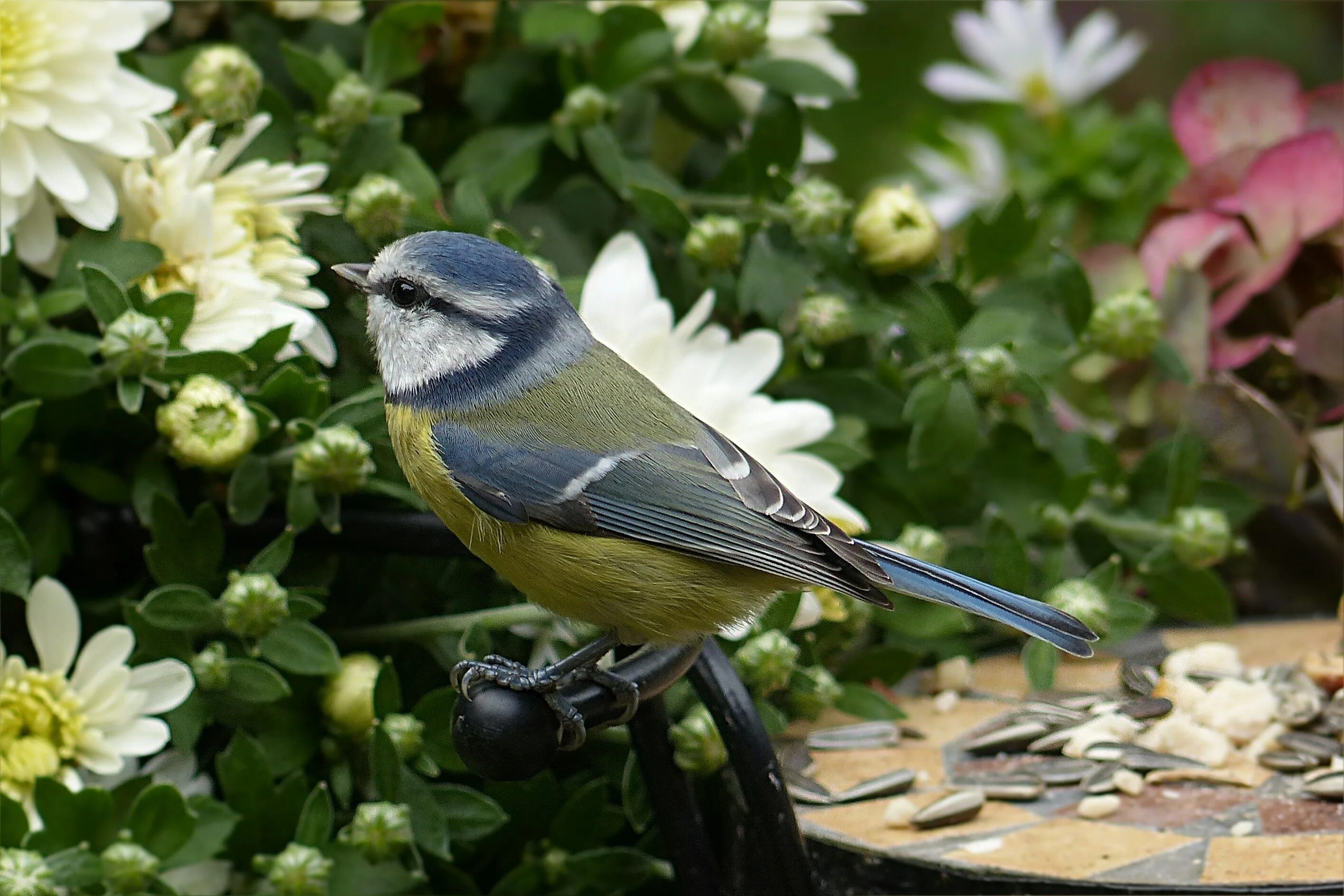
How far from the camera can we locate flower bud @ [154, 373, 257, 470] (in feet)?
2.76

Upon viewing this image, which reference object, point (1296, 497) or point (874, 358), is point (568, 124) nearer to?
point (874, 358)

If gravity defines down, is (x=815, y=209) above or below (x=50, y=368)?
above

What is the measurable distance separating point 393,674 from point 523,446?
0.16 meters

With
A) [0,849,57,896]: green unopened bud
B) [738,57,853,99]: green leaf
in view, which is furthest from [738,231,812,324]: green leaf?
[0,849,57,896]: green unopened bud

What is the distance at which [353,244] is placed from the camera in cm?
101

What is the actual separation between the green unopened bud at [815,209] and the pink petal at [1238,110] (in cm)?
42

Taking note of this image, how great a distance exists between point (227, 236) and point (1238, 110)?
2.91 ft

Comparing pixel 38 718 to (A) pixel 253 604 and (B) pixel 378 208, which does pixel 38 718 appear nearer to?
(A) pixel 253 604

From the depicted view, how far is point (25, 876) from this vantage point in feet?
2.49

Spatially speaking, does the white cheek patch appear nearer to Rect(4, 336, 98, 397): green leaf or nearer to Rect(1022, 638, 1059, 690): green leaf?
Rect(4, 336, 98, 397): green leaf

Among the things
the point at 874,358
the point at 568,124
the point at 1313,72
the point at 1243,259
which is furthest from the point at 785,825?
the point at 1313,72

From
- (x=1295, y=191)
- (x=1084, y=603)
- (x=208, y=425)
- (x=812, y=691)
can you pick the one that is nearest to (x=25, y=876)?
(x=208, y=425)

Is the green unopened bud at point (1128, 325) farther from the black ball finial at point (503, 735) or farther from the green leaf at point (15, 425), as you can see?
Answer: the green leaf at point (15, 425)

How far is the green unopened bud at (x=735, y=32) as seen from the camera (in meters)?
1.05
